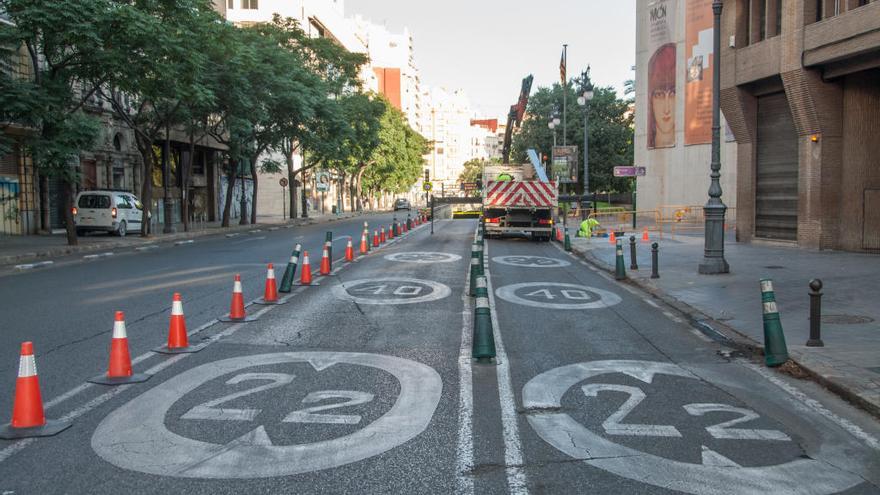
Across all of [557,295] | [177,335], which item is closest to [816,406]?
[177,335]

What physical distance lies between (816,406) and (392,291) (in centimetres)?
834

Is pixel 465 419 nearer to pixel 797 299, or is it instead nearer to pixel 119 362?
pixel 119 362

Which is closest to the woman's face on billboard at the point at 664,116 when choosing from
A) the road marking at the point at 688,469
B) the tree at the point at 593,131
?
the tree at the point at 593,131

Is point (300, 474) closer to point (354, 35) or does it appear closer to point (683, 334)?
point (683, 334)

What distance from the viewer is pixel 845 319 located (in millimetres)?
10336

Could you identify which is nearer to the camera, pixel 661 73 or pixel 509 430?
pixel 509 430

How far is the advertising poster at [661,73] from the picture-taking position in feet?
143

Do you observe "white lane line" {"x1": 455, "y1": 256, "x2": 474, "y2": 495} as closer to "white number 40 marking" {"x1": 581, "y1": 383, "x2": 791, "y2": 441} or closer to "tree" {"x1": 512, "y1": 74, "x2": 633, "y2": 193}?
"white number 40 marking" {"x1": 581, "y1": 383, "x2": 791, "y2": 441}

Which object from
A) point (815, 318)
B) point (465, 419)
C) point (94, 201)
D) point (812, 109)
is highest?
point (812, 109)

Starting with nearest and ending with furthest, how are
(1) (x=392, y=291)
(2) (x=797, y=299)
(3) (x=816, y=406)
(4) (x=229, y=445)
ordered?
(4) (x=229, y=445) < (3) (x=816, y=406) < (2) (x=797, y=299) < (1) (x=392, y=291)

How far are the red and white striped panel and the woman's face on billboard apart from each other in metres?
19.3

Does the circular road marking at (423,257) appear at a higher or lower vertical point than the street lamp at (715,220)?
lower

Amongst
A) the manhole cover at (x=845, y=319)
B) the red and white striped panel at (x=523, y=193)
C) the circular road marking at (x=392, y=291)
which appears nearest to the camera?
the manhole cover at (x=845, y=319)

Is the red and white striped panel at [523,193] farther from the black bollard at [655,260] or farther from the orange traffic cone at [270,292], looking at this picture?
the orange traffic cone at [270,292]
